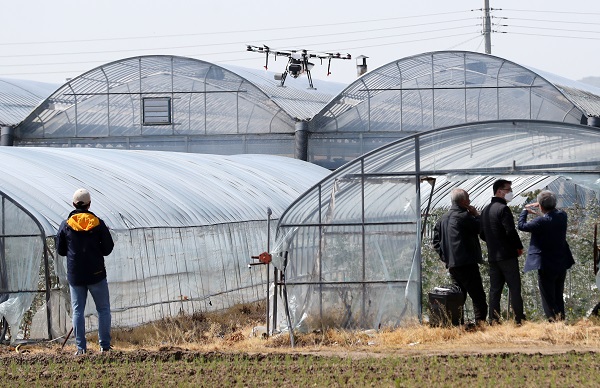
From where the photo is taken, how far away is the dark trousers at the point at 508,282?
1212cm

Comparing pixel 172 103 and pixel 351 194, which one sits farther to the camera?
pixel 172 103

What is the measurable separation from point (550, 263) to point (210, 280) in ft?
21.3

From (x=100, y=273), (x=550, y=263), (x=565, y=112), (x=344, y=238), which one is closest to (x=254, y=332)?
(x=344, y=238)

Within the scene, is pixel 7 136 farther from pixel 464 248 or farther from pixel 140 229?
pixel 464 248

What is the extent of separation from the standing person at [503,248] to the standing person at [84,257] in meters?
4.07

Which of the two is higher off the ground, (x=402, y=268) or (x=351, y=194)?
(x=351, y=194)

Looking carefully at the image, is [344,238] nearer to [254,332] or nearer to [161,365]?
[254,332]

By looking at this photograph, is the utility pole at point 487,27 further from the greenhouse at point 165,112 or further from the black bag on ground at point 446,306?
the black bag on ground at point 446,306

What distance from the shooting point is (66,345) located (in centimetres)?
1302

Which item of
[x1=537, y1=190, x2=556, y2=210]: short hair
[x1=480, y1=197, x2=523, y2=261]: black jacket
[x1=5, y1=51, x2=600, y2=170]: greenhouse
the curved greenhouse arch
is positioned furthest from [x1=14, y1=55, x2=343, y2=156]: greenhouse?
[x1=537, y1=190, x2=556, y2=210]: short hair

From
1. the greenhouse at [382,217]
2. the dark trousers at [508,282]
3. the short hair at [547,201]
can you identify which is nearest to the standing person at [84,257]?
the greenhouse at [382,217]

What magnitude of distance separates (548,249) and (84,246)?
16.0ft

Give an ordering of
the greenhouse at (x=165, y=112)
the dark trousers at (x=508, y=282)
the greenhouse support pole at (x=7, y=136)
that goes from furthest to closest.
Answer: the greenhouse support pole at (x=7, y=136), the greenhouse at (x=165, y=112), the dark trousers at (x=508, y=282)

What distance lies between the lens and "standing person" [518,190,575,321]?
1196cm
